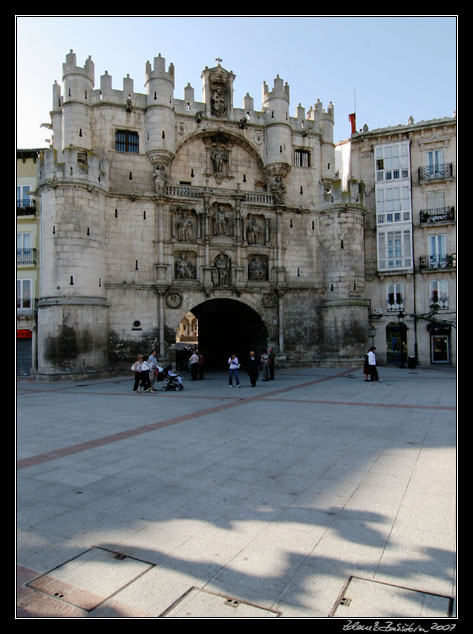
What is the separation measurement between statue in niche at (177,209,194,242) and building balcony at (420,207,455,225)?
16724mm

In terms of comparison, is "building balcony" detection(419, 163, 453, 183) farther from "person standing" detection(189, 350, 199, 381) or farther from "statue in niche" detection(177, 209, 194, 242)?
"person standing" detection(189, 350, 199, 381)

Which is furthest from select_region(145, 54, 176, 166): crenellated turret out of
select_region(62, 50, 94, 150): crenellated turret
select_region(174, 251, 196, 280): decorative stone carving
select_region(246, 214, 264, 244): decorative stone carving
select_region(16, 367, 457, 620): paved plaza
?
select_region(16, 367, 457, 620): paved plaza

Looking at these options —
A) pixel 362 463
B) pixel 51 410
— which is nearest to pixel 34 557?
pixel 362 463

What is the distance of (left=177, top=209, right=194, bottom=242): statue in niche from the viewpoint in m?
26.9

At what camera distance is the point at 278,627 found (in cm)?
293

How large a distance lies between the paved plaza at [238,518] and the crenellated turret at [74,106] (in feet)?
64.2

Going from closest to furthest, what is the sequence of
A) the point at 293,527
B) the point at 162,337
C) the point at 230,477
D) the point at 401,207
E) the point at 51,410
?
the point at 293,527 < the point at 230,477 < the point at 51,410 < the point at 162,337 < the point at 401,207

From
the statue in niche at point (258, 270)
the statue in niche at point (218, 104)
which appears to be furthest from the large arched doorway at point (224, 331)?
the statue in niche at point (218, 104)

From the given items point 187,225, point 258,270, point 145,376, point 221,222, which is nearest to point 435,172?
point 258,270

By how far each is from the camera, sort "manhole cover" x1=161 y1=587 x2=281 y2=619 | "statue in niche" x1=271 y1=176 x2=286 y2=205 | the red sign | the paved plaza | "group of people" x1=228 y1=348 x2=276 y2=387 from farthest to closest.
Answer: "statue in niche" x1=271 y1=176 x2=286 y2=205
the red sign
"group of people" x1=228 y1=348 x2=276 y2=387
the paved plaza
"manhole cover" x1=161 y1=587 x2=281 y2=619

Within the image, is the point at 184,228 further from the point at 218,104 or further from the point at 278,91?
the point at 278,91

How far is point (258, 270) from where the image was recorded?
94.0 ft

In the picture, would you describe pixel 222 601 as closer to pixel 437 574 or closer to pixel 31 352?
pixel 437 574

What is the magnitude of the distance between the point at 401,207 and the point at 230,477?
3003 cm
